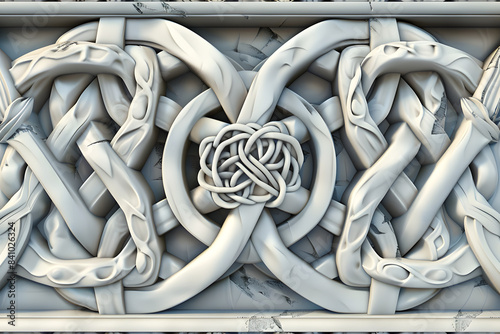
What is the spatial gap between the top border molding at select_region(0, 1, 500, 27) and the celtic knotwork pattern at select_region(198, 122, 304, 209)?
263mm

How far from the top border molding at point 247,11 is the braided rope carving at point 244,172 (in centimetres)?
3

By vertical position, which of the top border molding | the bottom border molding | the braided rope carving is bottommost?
the bottom border molding

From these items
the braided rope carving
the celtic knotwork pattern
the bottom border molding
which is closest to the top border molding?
the braided rope carving

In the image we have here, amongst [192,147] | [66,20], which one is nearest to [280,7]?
[192,147]

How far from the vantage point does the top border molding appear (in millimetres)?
867

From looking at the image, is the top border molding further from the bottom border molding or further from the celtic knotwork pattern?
the bottom border molding

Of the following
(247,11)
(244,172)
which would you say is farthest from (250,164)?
(247,11)

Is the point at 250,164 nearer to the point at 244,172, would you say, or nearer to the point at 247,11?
the point at 244,172

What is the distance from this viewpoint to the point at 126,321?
0.87 m

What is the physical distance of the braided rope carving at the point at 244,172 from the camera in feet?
2.79

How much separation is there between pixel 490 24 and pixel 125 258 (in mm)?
1031

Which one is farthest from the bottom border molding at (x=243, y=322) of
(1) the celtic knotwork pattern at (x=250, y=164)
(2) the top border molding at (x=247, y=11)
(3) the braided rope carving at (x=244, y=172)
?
(2) the top border molding at (x=247, y=11)

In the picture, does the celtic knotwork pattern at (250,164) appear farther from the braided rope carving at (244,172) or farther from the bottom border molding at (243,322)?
the bottom border molding at (243,322)

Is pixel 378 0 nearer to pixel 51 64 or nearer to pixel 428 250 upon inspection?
pixel 428 250
